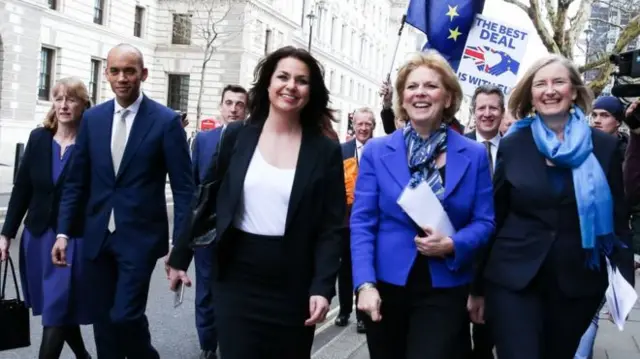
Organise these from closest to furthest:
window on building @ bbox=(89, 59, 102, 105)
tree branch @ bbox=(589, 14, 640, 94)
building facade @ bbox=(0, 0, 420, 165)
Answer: tree branch @ bbox=(589, 14, 640, 94) → building facade @ bbox=(0, 0, 420, 165) → window on building @ bbox=(89, 59, 102, 105)

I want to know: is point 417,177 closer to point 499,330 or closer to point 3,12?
point 499,330

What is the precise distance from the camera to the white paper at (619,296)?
3.56 metres

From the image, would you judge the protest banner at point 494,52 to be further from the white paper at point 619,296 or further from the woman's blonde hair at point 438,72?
the white paper at point 619,296

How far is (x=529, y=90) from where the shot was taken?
12.7ft

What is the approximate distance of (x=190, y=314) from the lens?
24.3 feet

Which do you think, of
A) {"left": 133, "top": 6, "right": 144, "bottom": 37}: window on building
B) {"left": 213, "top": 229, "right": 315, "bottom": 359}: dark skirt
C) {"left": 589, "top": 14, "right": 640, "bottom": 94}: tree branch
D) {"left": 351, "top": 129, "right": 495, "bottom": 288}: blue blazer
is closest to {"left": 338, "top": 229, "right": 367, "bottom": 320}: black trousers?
{"left": 351, "top": 129, "right": 495, "bottom": 288}: blue blazer

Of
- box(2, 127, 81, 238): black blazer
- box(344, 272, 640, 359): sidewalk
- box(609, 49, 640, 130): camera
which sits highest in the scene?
box(609, 49, 640, 130): camera

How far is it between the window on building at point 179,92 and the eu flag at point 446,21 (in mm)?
39509

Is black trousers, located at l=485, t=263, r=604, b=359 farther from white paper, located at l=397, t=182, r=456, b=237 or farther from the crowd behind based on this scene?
white paper, located at l=397, t=182, r=456, b=237

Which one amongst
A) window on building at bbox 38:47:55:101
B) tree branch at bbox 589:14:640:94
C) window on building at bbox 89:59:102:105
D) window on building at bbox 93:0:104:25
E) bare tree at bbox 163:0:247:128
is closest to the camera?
tree branch at bbox 589:14:640:94

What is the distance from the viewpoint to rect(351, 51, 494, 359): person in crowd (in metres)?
3.29

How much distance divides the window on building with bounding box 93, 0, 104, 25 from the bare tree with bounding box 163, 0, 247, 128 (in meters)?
6.46

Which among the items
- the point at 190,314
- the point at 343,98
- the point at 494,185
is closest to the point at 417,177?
the point at 494,185

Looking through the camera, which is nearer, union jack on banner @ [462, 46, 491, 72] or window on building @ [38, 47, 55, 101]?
union jack on banner @ [462, 46, 491, 72]
